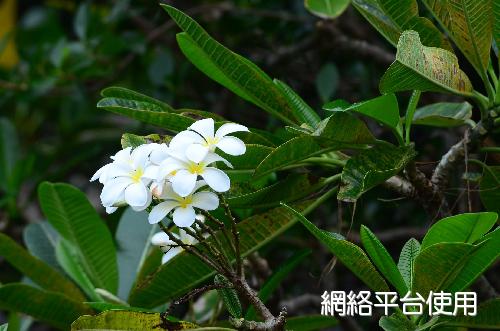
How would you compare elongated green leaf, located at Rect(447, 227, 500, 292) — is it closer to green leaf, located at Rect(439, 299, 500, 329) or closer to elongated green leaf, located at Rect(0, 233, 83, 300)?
green leaf, located at Rect(439, 299, 500, 329)

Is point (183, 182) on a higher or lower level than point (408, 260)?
higher

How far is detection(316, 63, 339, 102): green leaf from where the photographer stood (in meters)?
1.91

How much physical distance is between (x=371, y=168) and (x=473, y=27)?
217mm

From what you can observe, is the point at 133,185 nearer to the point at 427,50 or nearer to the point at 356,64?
the point at 427,50

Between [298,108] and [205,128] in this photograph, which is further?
[298,108]

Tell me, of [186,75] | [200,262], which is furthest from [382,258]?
[186,75]

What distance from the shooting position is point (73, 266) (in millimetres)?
1354

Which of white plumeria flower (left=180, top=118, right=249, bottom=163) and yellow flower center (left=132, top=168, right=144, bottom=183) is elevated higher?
white plumeria flower (left=180, top=118, right=249, bottom=163)

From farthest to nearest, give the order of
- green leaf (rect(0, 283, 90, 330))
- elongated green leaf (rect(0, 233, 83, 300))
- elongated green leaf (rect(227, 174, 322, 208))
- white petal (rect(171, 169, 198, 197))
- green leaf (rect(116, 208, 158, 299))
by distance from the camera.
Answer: green leaf (rect(116, 208, 158, 299)) → elongated green leaf (rect(0, 233, 83, 300)) → green leaf (rect(0, 283, 90, 330)) → elongated green leaf (rect(227, 174, 322, 208)) → white petal (rect(171, 169, 198, 197))

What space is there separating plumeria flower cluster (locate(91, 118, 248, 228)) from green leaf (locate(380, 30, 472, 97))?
0.20 metres

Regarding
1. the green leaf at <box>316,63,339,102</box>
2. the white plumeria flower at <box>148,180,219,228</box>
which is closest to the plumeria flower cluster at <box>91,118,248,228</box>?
the white plumeria flower at <box>148,180,219,228</box>

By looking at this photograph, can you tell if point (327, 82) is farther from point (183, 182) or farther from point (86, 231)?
point (183, 182)

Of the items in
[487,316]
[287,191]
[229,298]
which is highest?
[287,191]

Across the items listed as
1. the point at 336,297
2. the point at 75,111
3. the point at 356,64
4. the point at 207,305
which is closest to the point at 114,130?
the point at 75,111
